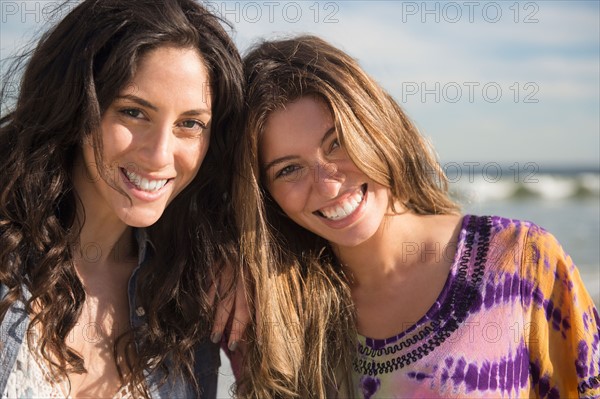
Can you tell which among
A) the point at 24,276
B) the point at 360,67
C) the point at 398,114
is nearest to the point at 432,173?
the point at 398,114

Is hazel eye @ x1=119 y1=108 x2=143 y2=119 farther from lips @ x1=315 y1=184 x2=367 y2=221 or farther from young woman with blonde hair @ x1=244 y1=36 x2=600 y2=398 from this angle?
lips @ x1=315 y1=184 x2=367 y2=221

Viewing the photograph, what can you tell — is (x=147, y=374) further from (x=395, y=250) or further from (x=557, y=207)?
(x=557, y=207)

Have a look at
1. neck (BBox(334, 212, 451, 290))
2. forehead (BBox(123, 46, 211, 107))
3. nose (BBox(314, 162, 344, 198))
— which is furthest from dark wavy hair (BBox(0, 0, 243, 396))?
neck (BBox(334, 212, 451, 290))

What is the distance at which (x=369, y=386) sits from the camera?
9.53ft

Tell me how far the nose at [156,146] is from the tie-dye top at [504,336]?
3.55 feet

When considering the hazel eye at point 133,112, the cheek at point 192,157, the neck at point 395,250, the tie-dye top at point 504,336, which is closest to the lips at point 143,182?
the cheek at point 192,157

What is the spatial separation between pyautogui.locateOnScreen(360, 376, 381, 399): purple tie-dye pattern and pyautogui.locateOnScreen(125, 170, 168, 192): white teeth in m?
1.08

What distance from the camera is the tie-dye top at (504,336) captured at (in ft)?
8.98

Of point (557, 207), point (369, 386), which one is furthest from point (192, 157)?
point (557, 207)

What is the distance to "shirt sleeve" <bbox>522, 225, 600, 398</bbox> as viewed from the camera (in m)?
2.72

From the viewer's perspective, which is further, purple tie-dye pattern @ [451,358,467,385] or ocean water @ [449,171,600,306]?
ocean water @ [449,171,600,306]

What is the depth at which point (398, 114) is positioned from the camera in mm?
3043

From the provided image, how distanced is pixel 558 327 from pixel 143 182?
5.24 ft

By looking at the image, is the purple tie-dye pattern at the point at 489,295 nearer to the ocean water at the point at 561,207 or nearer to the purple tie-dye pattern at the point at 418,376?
the purple tie-dye pattern at the point at 418,376
